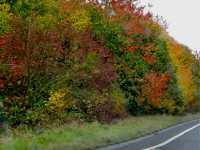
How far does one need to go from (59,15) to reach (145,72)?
18.9 meters

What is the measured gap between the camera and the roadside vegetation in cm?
2644

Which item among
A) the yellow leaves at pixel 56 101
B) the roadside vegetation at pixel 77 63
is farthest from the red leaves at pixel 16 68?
the yellow leaves at pixel 56 101

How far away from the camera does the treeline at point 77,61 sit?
86.8ft

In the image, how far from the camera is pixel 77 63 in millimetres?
30781

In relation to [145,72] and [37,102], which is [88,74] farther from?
[145,72]

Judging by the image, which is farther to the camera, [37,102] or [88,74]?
[88,74]

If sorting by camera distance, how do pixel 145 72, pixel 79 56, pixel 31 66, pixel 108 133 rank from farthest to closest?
pixel 145 72 → pixel 79 56 → pixel 31 66 → pixel 108 133

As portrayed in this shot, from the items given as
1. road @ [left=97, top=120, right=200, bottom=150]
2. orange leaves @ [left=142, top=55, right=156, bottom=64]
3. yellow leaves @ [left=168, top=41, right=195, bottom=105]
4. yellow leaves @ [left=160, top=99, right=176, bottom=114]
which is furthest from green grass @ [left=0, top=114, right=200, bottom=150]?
yellow leaves @ [left=168, top=41, right=195, bottom=105]

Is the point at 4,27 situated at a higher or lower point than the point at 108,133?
higher

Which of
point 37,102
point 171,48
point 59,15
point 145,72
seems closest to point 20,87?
point 37,102

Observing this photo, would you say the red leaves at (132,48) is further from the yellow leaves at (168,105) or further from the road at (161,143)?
the road at (161,143)

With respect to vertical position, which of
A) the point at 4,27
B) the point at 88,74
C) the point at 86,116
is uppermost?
the point at 4,27

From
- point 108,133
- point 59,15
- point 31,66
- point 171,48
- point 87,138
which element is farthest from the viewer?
point 171,48

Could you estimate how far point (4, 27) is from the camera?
28922 mm
